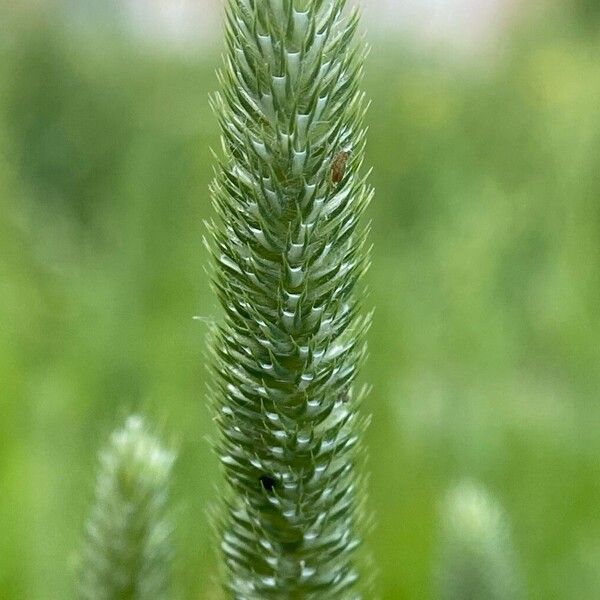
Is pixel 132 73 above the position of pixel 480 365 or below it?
above

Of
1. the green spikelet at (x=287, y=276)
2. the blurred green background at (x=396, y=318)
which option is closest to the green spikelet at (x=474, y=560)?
the green spikelet at (x=287, y=276)

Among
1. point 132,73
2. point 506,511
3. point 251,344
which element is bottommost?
point 506,511

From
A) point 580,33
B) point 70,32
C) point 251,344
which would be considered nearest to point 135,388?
point 251,344

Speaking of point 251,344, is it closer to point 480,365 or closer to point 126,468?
point 126,468

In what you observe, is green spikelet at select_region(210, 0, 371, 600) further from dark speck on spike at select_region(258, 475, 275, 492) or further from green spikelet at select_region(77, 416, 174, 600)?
green spikelet at select_region(77, 416, 174, 600)

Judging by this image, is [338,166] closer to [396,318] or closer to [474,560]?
[474,560]

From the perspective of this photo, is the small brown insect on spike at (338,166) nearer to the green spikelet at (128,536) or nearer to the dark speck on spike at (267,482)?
the dark speck on spike at (267,482)

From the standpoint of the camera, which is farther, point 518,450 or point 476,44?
point 476,44
